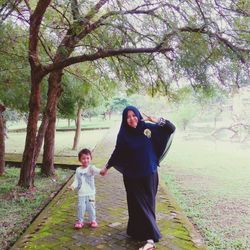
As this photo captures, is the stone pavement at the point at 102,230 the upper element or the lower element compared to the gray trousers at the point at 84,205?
lower

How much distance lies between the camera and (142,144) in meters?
4.68

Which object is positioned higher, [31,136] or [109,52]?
[109,52]

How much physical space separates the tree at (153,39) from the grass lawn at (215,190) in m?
2.39

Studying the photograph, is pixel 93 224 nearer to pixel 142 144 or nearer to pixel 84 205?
pixel 84 205

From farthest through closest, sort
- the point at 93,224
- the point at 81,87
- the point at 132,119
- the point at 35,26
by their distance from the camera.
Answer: the point at 81,87
the point at 35,26
the point at 93,224
the point at 132,119

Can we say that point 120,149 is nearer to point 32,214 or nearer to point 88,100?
point 32,214

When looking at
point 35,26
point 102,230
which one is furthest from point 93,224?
point 35,26

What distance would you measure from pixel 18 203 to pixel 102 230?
106 inches

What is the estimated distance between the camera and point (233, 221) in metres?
6.85

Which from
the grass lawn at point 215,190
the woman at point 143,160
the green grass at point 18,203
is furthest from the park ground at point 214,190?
the green grass at point 18,203

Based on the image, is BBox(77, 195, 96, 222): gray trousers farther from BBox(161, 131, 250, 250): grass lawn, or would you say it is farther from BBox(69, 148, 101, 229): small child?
BBox(161, 131, 250, 250): grass lawn

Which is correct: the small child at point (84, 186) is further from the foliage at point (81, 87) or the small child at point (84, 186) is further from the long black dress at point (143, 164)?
the foliage at point (81, 87)

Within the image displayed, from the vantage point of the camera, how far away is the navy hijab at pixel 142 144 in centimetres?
469

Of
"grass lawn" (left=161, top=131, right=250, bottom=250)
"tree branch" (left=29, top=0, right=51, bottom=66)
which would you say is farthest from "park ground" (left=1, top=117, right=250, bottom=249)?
"tree branch" (left=29, top=0, right=51, bottom=66)
